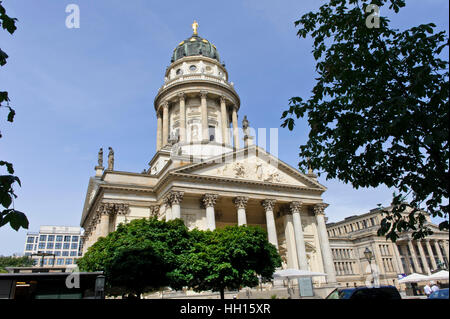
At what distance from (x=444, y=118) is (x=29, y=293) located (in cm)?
2380

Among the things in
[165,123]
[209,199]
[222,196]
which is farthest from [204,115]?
[209,199]

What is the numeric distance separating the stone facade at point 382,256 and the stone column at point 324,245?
58.3 feet

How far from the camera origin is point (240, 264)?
21.8 meters

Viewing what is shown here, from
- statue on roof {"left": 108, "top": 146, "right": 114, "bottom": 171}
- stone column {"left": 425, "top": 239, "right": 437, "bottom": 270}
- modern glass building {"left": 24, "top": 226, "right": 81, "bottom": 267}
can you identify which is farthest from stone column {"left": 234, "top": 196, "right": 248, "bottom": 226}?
modern glass building {"left": 24, "top": 226, "right": 81, "bottom": 267}

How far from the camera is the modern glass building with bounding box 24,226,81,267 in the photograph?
129875 millimetres

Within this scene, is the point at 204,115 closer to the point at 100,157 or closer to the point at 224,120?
the point at 224,120

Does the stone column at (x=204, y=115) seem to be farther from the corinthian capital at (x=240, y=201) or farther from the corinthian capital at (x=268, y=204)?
the corinthian capital at (x=268, y=204)

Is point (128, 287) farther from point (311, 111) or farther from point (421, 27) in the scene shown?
point (421, 27)

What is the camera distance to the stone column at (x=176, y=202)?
32.0 metres

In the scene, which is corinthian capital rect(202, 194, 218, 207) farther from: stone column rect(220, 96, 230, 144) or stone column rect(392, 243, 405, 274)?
stone column rect(392, 243, 405, 274)

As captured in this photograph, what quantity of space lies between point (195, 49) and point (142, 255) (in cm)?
4577

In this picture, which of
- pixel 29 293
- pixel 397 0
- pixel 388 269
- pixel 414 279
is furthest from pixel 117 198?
pixel 388 269

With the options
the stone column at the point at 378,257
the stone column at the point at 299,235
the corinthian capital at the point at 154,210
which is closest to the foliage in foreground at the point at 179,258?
the corinthian capital at the point at 154,210
